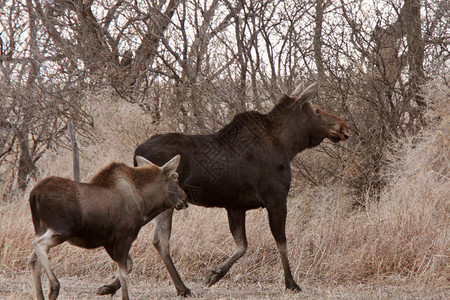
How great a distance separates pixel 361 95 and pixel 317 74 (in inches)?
35.9

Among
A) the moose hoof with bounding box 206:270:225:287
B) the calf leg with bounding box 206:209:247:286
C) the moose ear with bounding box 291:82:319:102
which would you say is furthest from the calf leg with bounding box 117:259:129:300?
the moose ear with bounding box 291:82:319:102

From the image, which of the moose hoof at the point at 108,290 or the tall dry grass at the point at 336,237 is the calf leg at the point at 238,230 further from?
the moose hoof at the point at 108,290

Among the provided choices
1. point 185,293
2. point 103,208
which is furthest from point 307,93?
point 103,208

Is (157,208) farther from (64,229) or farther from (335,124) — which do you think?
(335,124)

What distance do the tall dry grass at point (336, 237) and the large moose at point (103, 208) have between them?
7.78 feet

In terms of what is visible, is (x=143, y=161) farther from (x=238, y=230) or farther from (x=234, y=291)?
(x=234, y=291)

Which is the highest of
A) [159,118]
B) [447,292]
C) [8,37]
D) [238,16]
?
[8,37]

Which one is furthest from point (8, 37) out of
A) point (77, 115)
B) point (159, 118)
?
point (159, 118)

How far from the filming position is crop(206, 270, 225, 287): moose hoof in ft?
26.2

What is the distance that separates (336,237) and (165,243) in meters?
2.75

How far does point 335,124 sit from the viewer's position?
862 cm

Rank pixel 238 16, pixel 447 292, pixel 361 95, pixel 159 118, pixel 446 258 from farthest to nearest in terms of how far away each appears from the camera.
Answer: pixel 159 118 → pixel 238 16 → pixel 361 95 → pixel 446 258 → pixel 447 292

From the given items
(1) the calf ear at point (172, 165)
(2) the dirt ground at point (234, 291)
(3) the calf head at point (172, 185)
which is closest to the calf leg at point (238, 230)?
(2) the dirt ground at point (234, 291)

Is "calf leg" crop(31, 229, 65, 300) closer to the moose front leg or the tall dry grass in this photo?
the moose front leg
